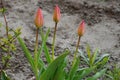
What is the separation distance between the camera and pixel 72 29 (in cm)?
354

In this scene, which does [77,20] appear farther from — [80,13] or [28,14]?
[28,14]

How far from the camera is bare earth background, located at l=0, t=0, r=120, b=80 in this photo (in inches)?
119

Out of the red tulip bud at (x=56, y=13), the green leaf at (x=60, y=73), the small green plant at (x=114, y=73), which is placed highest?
the red tulip bud at (x=56, y=13)

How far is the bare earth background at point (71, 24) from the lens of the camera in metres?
3.01

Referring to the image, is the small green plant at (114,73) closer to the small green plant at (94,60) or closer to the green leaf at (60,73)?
the small green plant at (94,60)

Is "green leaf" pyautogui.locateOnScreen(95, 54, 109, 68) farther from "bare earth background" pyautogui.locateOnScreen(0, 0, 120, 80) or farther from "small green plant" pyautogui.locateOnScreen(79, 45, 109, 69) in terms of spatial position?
"bare earth background" pyautogui.locateOnScreen(0, 0, 120, 80)

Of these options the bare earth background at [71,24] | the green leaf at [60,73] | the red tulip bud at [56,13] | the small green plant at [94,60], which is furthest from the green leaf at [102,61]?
the red tulip bud at [56,13]

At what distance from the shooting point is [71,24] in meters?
3.64

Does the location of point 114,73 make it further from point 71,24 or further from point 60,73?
point 71,24

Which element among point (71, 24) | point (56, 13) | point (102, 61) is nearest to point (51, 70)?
point (56, 13)

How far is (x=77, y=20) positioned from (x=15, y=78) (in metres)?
1.26

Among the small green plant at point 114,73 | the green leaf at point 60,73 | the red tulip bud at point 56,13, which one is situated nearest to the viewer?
the red tulip bud at point 56,13

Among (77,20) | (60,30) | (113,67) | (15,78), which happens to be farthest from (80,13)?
(15,78)

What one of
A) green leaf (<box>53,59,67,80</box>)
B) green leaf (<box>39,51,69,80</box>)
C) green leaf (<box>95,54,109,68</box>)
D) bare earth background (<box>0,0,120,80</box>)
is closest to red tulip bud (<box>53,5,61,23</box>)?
green leaf (<box>39,51,69,80</box>)
